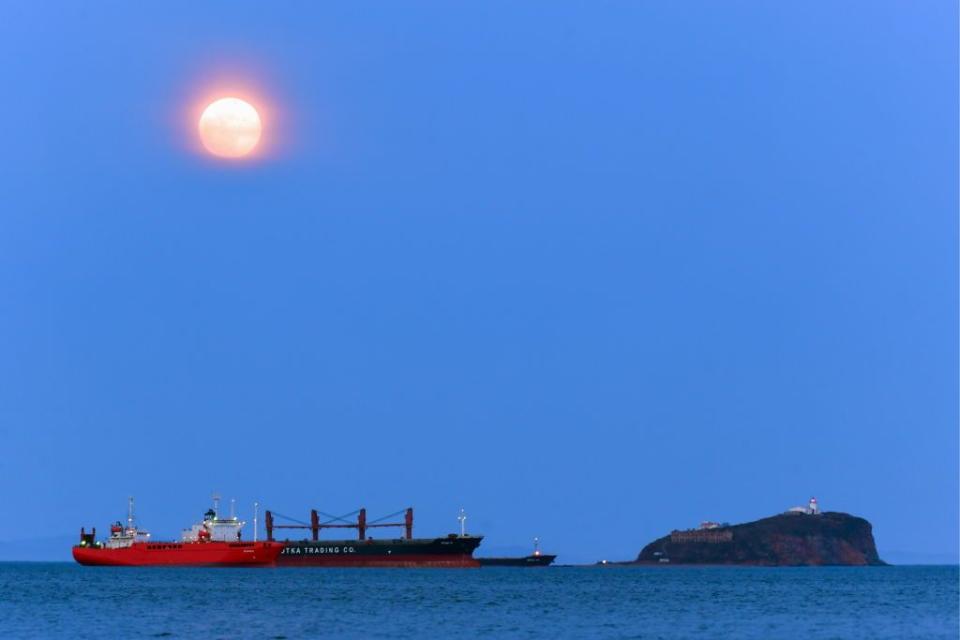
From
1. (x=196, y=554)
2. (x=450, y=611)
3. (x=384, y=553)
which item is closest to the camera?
(x=450, y=611)

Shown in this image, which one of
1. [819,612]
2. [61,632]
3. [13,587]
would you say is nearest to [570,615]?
[819,612]

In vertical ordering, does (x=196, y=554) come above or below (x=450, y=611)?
above

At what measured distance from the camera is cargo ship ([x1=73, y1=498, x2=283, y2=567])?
504ft

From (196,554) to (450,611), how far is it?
80018 mm

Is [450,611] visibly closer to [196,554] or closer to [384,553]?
[196,554]

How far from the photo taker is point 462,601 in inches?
3696

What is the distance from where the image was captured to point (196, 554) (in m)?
154

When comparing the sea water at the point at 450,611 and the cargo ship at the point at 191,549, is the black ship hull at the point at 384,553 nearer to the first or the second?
the cargo ship at the point at 191,549

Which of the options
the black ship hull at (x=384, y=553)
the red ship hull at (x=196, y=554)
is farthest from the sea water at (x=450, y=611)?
the black ship hull at (x=384, y=553)

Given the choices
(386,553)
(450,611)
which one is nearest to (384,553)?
(386,553)

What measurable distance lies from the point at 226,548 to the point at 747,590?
64.6m

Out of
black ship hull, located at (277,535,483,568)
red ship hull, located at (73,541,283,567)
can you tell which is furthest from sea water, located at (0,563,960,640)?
black ship hull, located at (277,535,483,568)

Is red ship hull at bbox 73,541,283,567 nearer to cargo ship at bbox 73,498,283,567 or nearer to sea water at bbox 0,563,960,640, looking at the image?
cargo ship at bbox 73,498,283,567

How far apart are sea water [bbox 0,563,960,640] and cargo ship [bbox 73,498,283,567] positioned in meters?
27.3
